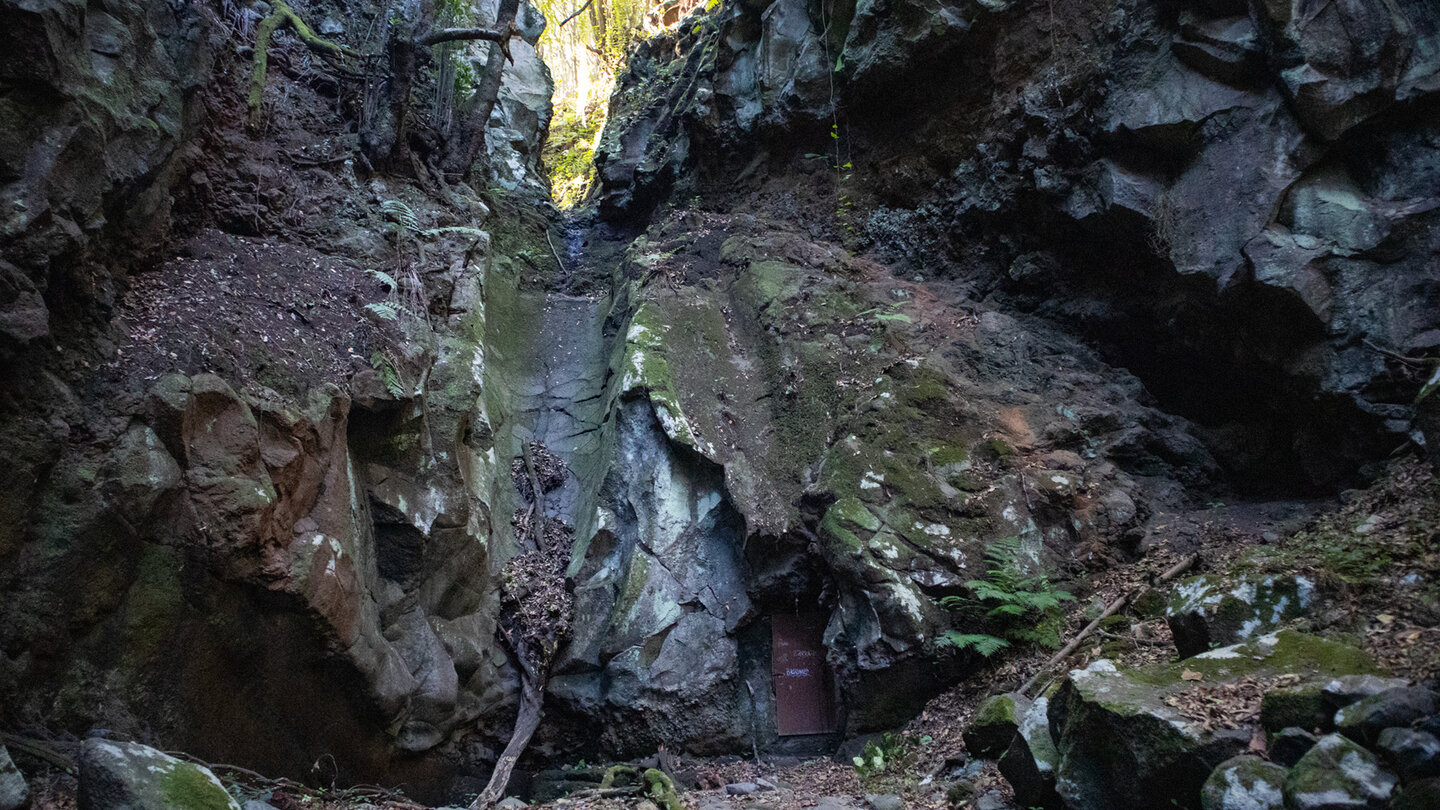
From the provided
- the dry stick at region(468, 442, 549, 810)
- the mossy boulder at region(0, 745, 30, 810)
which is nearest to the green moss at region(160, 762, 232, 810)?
the mossy boulder at region(0, 745, 30, 810)

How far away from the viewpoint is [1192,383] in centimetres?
942

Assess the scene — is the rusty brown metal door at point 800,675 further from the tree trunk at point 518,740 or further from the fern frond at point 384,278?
the fern frond at point 384,278

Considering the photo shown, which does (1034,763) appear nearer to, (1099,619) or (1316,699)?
A: (1316,699)

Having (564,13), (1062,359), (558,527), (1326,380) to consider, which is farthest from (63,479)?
(564,13)

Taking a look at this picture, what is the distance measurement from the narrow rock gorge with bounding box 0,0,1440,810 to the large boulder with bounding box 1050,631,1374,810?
1.2 inches

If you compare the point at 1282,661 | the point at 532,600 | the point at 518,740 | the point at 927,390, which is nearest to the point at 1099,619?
the point at 1282,661

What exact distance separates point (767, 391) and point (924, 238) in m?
3.99

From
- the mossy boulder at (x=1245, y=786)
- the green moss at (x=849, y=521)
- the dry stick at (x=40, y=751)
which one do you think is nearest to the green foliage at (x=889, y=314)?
the green moss at (x=849, y=521)

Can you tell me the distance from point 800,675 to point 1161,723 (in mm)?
5066

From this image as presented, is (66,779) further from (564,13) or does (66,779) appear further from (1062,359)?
(564,13)

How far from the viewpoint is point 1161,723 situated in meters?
4.03

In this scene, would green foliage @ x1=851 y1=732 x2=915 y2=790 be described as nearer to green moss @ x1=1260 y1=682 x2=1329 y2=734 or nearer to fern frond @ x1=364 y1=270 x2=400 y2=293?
green moss @ x1=1260 y1=682 x2=1329 y2=734

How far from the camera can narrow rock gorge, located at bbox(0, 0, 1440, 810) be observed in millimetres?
4875

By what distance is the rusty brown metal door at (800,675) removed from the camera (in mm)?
8500
